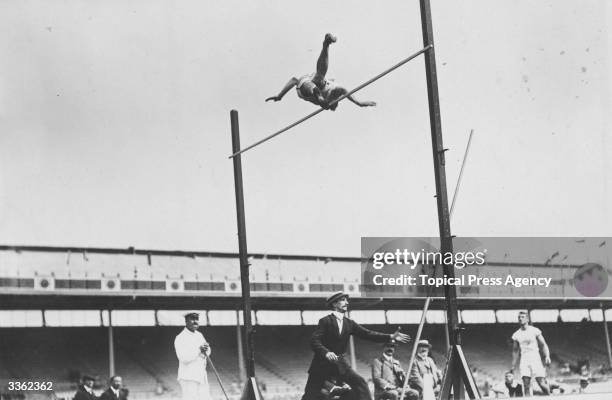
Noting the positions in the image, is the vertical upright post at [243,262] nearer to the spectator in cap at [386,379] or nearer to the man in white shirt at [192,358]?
the man in white shirt at [192,358]

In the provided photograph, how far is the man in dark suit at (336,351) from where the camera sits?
7.75 meters

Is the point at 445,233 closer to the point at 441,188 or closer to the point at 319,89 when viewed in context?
the point at 441,188

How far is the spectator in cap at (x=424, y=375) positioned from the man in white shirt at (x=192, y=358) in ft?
9.15

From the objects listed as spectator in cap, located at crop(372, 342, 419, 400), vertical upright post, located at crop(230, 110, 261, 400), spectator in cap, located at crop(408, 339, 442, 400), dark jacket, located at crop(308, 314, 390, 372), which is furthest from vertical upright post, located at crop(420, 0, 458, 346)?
vertical upright post, located at crop(230, 110, 261, 400)

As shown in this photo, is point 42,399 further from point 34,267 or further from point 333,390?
point 333,390

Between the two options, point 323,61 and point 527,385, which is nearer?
point 323,61

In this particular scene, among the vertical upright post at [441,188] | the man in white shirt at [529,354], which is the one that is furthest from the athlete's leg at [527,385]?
the vertical upright post at [441,188]

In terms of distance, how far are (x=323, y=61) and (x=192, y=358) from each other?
4.09 metres

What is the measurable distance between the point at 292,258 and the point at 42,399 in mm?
12725

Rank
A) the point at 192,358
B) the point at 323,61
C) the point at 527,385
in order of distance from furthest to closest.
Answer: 1. the point at 527,385
2. the point at 192,358
3. the point at 323,61

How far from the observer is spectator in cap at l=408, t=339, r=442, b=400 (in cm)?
1129

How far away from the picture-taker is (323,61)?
9.48 meters

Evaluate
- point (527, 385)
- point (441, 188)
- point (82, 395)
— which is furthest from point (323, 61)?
point (82, 395)

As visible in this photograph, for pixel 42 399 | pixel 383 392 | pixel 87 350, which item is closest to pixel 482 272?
pixel 87 350
